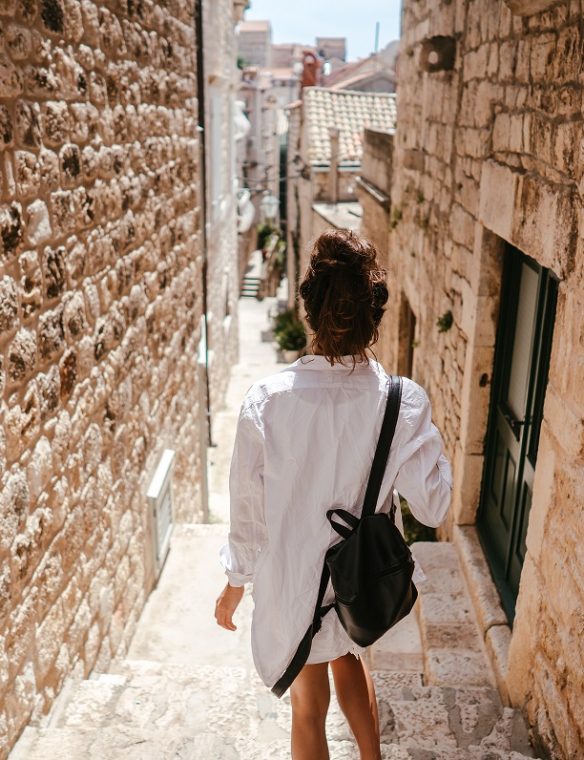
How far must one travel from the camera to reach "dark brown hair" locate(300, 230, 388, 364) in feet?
6.03

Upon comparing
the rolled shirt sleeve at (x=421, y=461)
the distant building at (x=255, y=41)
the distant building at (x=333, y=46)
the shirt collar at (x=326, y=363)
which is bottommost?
the rolled shirt sleeve at (x=421, y=461)

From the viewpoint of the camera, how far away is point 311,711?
81.7 inches

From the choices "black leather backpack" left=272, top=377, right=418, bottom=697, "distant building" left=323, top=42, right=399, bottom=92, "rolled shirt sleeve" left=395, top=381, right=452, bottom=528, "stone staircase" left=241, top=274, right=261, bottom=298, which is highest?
"distant building" left=323, top=42, right=399, bottom=92

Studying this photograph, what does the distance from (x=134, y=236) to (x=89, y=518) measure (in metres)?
1.55

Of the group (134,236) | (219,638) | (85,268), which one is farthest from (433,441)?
(219,638)

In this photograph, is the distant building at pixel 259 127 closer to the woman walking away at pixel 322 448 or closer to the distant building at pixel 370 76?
the distant building at pixel 370 76

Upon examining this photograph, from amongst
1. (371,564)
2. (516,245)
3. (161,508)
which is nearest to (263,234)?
(161,508)

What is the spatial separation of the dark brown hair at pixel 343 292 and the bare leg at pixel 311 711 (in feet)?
2.91

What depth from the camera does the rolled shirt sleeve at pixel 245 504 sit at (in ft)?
6.29

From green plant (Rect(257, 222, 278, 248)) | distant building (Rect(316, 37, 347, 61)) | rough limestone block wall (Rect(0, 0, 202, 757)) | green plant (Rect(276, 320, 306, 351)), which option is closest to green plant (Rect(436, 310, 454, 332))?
rough limestone block wall (Rect(0, 0, 202, 757))

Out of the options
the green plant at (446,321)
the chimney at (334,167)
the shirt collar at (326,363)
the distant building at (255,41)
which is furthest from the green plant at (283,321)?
the distant building at (255,41)

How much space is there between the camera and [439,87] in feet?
15.4

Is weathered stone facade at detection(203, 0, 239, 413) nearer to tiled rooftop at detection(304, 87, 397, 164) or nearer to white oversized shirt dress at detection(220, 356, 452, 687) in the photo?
tiled rooftop at detection(304, 87, 397, 164)

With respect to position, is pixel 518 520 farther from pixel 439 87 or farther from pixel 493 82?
pixel 439 87
